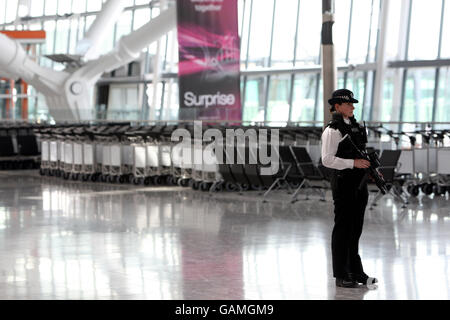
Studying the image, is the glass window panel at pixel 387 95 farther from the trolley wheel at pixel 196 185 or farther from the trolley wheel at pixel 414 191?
the trolley wheel at pixel 414 191

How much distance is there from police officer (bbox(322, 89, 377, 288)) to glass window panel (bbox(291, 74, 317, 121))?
27160 millimetres

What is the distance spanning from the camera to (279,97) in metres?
36.9

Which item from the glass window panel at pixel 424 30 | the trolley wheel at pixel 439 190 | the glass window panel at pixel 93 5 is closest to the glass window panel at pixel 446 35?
the glass window panel at pixel 424 30

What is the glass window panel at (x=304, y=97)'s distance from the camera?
35.0 metres

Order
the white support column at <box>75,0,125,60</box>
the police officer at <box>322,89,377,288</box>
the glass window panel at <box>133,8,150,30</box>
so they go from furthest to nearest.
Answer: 1. the glass window panel at <box>133,8,150,30</box>
2. the white support column at <box>75,0,125,60</box>
3. the police officer at <box>322,89,377,288</box>

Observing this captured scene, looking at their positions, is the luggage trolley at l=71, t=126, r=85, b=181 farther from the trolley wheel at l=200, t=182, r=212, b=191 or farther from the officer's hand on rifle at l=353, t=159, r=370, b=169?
the officer's hand on rifle at l=353, t=159, r=370, b=169

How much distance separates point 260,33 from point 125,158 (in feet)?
60.8

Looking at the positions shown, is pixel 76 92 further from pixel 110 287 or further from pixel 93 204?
pixel 110 287

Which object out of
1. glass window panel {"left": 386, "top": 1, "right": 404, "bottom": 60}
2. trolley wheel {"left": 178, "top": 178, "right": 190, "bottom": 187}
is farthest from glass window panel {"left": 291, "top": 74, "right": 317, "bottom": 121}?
trolley wheel {"left": 178, "top": 178, "right": 190, "bottom": 187}

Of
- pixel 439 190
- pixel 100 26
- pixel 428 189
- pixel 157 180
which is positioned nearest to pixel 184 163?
pixel 157 180

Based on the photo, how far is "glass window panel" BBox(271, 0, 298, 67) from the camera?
36625mm

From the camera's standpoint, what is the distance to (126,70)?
45062mm
